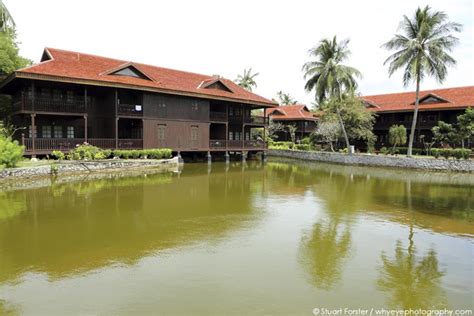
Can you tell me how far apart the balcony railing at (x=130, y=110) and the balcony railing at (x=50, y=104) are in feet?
8.12

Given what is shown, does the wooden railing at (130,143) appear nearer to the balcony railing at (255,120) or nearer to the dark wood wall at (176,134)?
the dark wood wall at (176,134)

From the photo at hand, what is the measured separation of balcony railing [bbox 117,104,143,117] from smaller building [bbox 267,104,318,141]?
87.9 feet

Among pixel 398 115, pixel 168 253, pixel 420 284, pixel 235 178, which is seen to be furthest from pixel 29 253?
pixel 398 115

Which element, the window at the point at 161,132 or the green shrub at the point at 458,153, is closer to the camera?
the green shrub at the point at 458,153

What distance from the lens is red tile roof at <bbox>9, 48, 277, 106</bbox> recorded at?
23.3 metres

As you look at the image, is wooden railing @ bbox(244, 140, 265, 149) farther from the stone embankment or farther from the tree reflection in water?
the tree reflection in water

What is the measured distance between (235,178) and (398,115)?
2786 cm

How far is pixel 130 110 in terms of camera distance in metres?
26.9

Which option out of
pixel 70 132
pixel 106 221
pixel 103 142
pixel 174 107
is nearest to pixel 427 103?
pixel 174 107

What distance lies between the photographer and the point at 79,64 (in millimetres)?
26172

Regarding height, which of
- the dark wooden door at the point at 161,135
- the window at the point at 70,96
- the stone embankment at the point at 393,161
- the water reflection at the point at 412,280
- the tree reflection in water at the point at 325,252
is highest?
the window at the point at 70,96

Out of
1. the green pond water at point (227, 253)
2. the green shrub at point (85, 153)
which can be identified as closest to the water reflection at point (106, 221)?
the green pond water at point (227, 253)

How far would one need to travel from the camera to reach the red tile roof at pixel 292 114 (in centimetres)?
5184

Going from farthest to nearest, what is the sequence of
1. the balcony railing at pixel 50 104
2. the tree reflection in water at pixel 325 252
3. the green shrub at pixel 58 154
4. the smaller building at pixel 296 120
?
the smaller building at pixel 296 120
the balcony railing at pixel 50 104
the green shrub at pixel 58 154
the tree reflection in water at pixel 325 252
